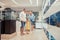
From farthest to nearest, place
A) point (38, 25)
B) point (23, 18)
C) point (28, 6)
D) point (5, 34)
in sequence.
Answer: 1. point (28, 6)
2. point (38, 25)
3. point (23, 18)
4. point (5, 34)

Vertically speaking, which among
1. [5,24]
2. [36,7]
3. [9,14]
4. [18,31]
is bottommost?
[18,31]

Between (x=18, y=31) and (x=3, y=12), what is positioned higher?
(x=3, y=12)

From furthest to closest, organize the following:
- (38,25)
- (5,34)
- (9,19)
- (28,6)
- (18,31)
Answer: (28,6) → (38,25) → (18,31) → (9,19) → (5,34)

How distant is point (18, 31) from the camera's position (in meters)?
9.77

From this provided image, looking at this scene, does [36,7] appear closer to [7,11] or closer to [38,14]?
[38,14]

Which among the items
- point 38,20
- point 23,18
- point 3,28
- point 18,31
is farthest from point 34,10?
point 3,28

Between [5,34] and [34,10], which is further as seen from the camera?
[34,10]

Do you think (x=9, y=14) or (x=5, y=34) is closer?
(x=5, y=34)

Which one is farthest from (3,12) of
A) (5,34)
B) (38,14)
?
(38,14)

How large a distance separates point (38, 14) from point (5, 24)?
1139 centimetres

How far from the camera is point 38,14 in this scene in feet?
59.6

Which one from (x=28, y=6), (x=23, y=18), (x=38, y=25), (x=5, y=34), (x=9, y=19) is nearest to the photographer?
(x=5, y=34)

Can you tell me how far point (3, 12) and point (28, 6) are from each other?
33.6 ft

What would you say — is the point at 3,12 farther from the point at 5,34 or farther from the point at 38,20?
the point at 38,20
